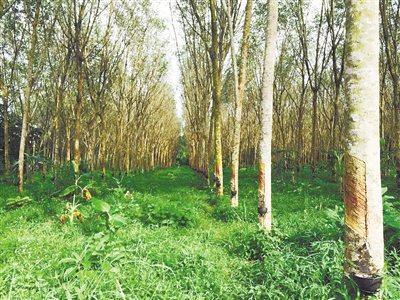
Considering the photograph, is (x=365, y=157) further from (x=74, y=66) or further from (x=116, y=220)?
(x=74, y=66)

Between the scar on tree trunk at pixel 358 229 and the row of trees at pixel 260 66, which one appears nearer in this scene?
the scar on tree trunk at pixel 358 229

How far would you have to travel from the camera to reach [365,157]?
3.02 meters

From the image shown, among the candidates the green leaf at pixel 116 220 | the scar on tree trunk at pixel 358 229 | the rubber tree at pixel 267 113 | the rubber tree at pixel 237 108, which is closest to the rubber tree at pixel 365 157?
the scar on tree trunk at pixel 358 229

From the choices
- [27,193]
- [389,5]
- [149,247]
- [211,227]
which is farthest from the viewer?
[389,5]

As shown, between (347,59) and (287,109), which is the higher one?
(287,109)

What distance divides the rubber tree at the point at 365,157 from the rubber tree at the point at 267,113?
3039 millimetres

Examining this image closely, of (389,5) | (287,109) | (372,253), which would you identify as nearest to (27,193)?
(372,253)

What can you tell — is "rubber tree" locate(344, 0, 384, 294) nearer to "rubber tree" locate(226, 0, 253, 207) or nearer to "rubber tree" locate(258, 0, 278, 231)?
"rubber tree" locate(258, 0, 278, 231)

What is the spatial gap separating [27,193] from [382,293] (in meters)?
10.6

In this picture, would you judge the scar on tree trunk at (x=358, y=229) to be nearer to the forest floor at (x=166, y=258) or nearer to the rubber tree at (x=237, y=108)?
the forest floor at (x=166, y=258)

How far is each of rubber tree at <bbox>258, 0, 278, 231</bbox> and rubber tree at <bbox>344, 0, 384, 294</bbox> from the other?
3039 mm

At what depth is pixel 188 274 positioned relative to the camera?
4461 mm

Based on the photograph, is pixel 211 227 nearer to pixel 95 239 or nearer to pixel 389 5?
pixel 95 239

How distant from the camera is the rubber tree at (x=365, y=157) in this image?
118 inches
